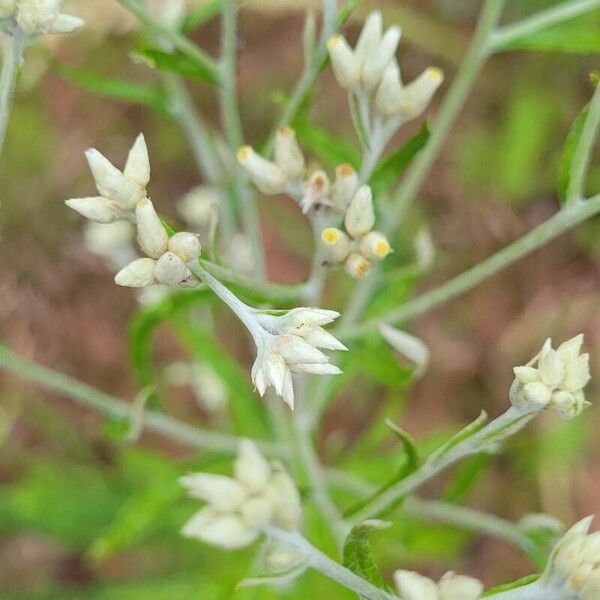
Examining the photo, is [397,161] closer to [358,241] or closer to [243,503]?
[358,241]

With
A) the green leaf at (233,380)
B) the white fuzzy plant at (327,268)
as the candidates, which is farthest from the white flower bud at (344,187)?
the green leaf at (233,380)

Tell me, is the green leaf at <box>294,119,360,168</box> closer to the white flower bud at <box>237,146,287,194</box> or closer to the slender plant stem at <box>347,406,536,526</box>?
the white flower bud at <box>237,146,287,194</box>

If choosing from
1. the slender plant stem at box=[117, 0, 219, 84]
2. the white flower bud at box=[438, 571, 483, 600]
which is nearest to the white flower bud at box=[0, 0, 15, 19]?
the slender plant stem at box=[117, 0, 219, 84]

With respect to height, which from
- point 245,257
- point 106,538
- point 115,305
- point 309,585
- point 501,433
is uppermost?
point 115,305

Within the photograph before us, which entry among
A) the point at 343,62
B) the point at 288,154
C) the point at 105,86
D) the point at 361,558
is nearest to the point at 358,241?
the point at 288,154

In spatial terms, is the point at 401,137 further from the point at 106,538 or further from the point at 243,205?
the point at 106,538

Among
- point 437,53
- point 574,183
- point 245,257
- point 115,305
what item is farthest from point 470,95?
point 574,183
